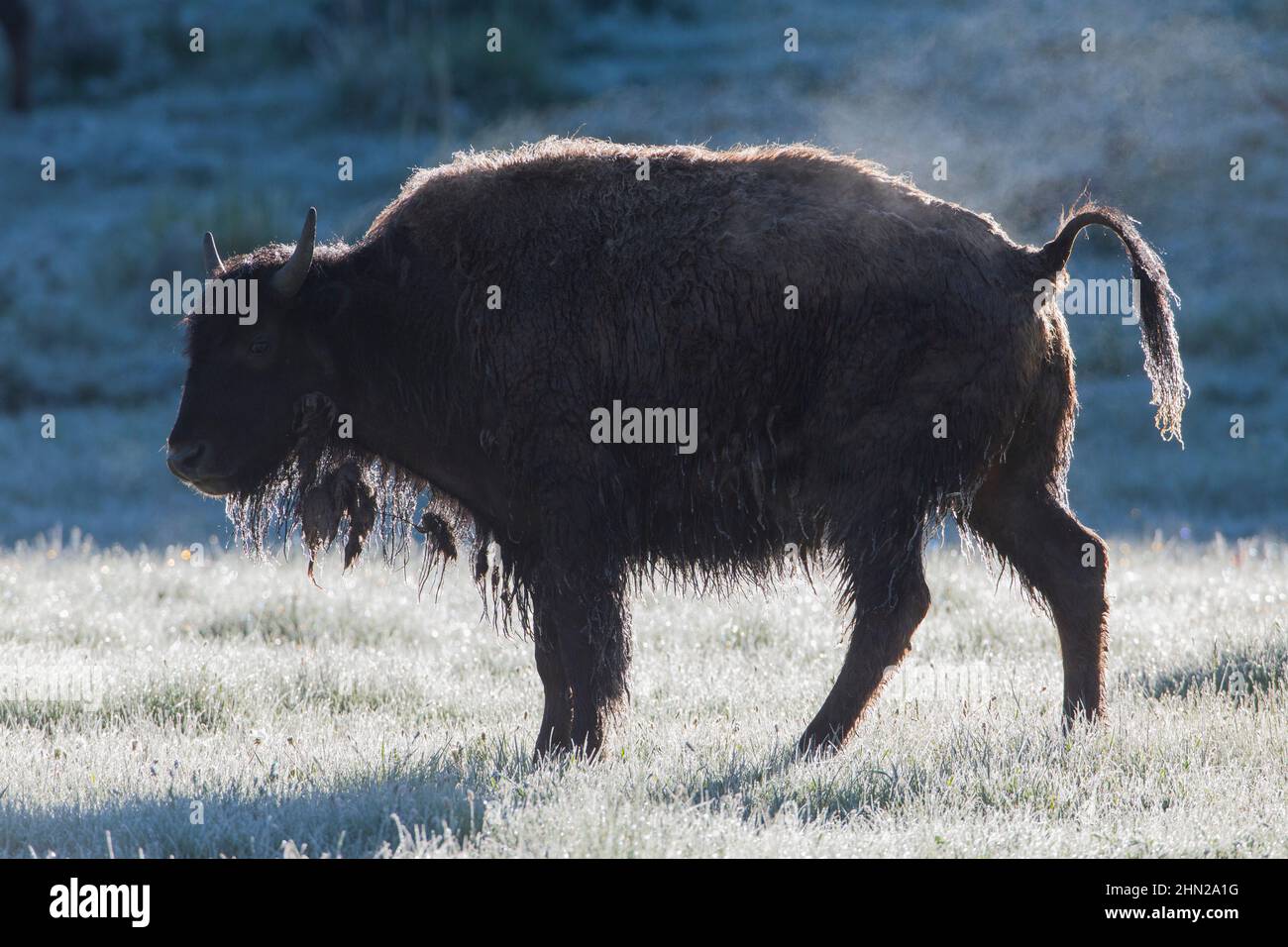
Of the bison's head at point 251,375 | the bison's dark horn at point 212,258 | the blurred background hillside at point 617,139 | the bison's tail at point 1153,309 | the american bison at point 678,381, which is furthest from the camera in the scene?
the blurred background hillside at point 617,139

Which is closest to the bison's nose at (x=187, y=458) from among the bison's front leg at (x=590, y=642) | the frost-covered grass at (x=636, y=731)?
the frost-covered grass at (x=636, y=731)

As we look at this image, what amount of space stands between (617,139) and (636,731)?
16.5 meters

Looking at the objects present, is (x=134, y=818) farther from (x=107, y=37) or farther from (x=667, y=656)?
(x=107, y=37)

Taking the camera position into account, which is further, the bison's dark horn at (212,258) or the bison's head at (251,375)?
the bison's dark horn at (212,258)

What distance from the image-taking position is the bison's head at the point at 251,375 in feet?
19.2

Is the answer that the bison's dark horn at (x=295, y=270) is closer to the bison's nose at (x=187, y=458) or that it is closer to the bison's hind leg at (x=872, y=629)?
the bison's nose at (x=187, y=458)

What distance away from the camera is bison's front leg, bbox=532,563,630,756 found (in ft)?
18.9

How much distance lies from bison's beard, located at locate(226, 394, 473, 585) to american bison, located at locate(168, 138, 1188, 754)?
1.1 inches

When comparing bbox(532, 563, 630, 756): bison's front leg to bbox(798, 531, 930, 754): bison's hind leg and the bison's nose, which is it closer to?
bbox(798, 531, 930, 754): bison's hind leg

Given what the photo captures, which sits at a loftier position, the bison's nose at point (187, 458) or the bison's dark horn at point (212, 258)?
the bison's dark horn at point (212, 258)

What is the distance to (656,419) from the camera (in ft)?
18.9

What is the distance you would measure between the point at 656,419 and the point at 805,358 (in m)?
0.57

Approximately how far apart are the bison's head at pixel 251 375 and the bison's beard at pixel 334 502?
0.27 feet
